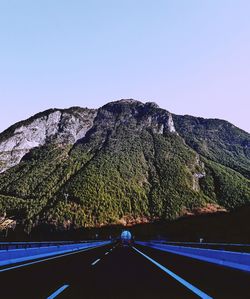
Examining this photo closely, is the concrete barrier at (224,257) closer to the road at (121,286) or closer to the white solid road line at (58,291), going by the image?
the road at (121,286)

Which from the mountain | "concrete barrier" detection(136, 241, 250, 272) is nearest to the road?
"concrete barrier" detection(136, 241, 250, 272)

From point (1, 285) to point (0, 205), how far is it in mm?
145392

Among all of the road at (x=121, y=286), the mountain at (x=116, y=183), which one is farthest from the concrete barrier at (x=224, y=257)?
A: the mountain at (x=116, y=183)

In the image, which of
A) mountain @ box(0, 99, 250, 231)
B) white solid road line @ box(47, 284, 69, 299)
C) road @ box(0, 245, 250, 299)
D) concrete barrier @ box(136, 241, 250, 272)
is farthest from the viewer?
mountain @ box(0, 99, 250, 231)

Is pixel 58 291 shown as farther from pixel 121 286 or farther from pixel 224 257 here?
pixel 224 257

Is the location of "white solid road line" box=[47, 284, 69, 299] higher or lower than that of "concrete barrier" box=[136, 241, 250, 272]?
lower

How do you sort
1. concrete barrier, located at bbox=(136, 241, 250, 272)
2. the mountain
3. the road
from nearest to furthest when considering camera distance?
the road
concrete barrier, located at bbox=(136, 241, 250, 272)
the mountain

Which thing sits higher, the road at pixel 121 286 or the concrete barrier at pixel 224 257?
the concrete barrier at pixel 224 257

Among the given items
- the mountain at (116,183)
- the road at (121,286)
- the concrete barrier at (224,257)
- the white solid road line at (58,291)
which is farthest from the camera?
the mountain at (116,183)

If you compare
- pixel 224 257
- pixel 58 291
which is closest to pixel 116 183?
pixel 224 257

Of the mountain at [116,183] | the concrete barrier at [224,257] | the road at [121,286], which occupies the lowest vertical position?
the road at [121,286]

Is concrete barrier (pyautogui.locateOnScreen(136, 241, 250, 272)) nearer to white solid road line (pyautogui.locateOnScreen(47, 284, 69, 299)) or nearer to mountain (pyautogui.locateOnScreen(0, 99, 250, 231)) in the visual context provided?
white solid road line (pyautogui.locateOnScreen(47, 284, 69, 299))

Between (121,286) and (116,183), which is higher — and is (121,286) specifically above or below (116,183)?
below

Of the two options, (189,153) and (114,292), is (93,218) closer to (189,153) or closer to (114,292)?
(189,153)
